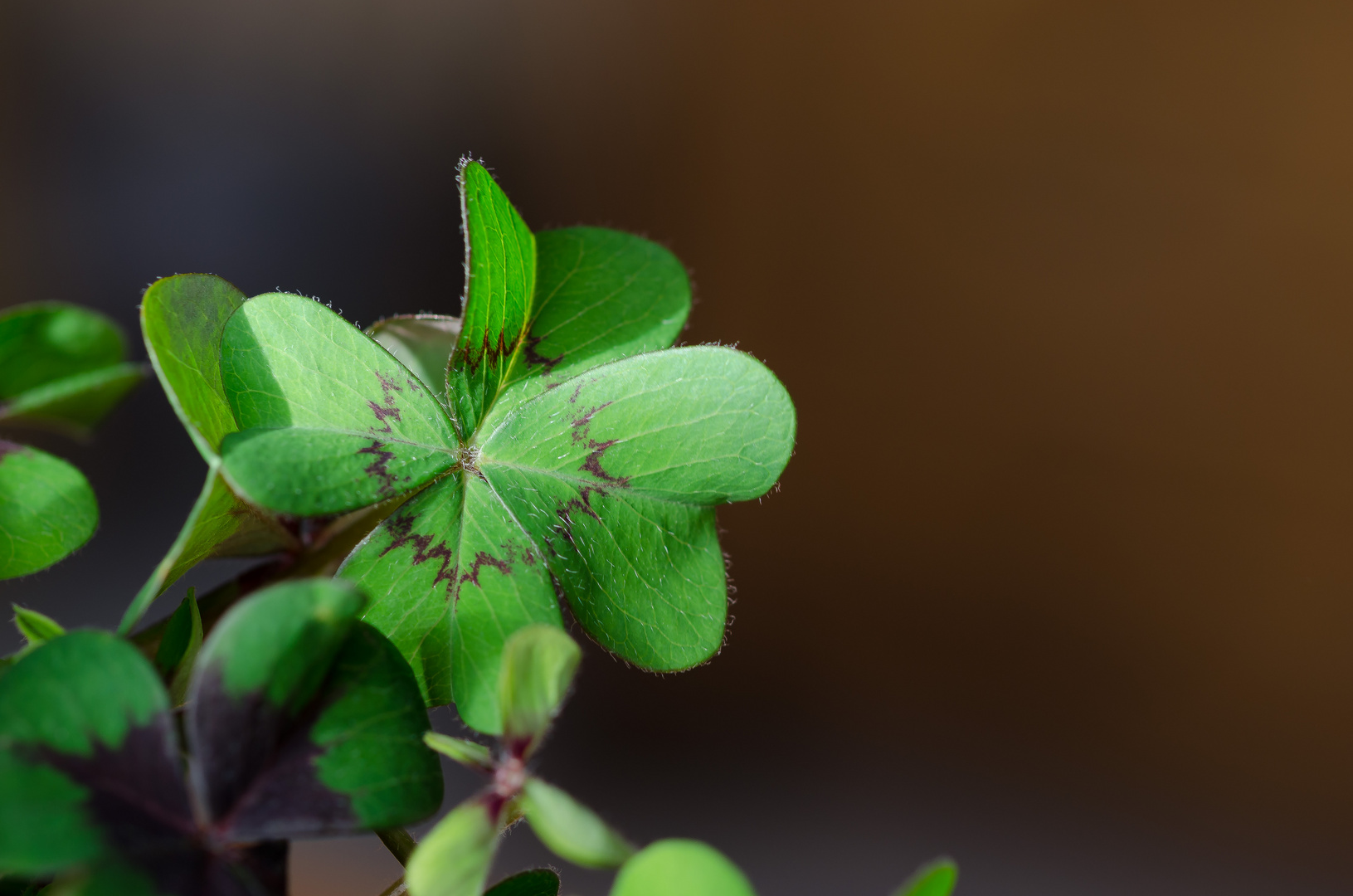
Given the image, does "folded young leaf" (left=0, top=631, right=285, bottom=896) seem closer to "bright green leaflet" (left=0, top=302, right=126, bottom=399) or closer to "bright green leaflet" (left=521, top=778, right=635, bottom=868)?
"bright green leaflet" (left=521, top=778, right=635, bottom=868)

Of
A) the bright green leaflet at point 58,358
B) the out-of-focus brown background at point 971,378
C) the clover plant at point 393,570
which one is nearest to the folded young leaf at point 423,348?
the clover plant at point 393,570

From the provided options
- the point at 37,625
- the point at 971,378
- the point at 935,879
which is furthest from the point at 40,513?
the point at 971,378

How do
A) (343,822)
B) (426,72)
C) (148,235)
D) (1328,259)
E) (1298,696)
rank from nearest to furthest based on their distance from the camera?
(343,822), (148,235), (426,72), (1328,259), (1298,696)

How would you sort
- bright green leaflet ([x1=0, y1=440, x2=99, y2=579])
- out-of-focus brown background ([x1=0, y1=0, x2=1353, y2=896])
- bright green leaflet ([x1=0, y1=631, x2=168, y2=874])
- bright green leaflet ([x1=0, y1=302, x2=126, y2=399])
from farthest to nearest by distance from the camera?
out-of-focus brown background ([x1=0, y1=0, x2=1353, y2=896]) → bright green leaflet ([x1=0, y1=302, x2=126, y2=399]) → bright green leaflet ([x1=0, y1=440, x2=99, y2=579]) → bright green leaflet ([x1=0, y1=631, x2=168, y2=874])

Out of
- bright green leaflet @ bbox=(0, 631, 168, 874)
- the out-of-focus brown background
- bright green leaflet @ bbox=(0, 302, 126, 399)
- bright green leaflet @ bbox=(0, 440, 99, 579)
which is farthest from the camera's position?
the out-of-focus brown background

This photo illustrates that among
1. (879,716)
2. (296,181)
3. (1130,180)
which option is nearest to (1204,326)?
(1130,180)

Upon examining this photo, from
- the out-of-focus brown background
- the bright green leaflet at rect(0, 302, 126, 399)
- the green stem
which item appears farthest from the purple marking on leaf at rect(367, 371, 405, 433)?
the out-of-focus brown background

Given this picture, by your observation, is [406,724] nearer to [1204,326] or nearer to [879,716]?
[879,716]

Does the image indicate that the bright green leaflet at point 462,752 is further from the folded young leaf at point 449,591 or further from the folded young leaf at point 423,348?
the folded young leaf at point 423,348
